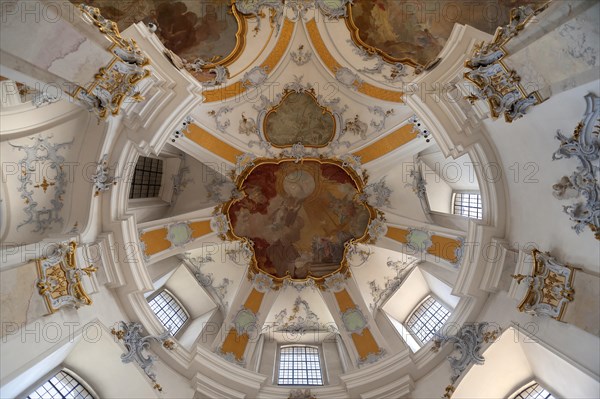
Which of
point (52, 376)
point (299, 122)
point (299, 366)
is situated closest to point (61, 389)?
point (52, 376)

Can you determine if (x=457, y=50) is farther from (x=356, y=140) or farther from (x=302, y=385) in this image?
(x=302, y=385)

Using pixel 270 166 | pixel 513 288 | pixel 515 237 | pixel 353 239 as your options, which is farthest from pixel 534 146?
pixel 270 166

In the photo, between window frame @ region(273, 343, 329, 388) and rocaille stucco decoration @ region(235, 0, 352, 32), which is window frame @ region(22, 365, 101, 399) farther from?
rocaille stucco decoration @ region(235, 0, 352, 32)

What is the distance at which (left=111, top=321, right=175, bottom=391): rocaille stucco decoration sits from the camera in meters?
11.3

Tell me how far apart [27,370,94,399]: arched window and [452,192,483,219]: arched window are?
487 inches

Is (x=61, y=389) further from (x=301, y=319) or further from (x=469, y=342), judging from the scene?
(x=469, y=342)

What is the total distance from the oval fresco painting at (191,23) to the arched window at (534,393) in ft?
39.6

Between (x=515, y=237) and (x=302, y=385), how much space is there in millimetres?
7788

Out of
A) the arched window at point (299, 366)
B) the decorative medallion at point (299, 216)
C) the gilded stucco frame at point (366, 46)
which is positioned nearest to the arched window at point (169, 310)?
the decorative medallion at point (299, 216)

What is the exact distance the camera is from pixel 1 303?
8.02 meters

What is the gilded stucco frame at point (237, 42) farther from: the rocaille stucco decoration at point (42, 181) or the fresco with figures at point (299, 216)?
the rocaille stucco decoration at point (42, 181)

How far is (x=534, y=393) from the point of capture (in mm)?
11289

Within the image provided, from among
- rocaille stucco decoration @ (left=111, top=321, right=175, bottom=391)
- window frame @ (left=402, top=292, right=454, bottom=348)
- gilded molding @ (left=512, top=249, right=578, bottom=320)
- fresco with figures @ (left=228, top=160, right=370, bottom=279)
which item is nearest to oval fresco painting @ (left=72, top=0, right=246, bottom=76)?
fresco with figures @ (left=228, top=160, right=370, bottom=279)

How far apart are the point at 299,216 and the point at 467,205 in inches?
237
